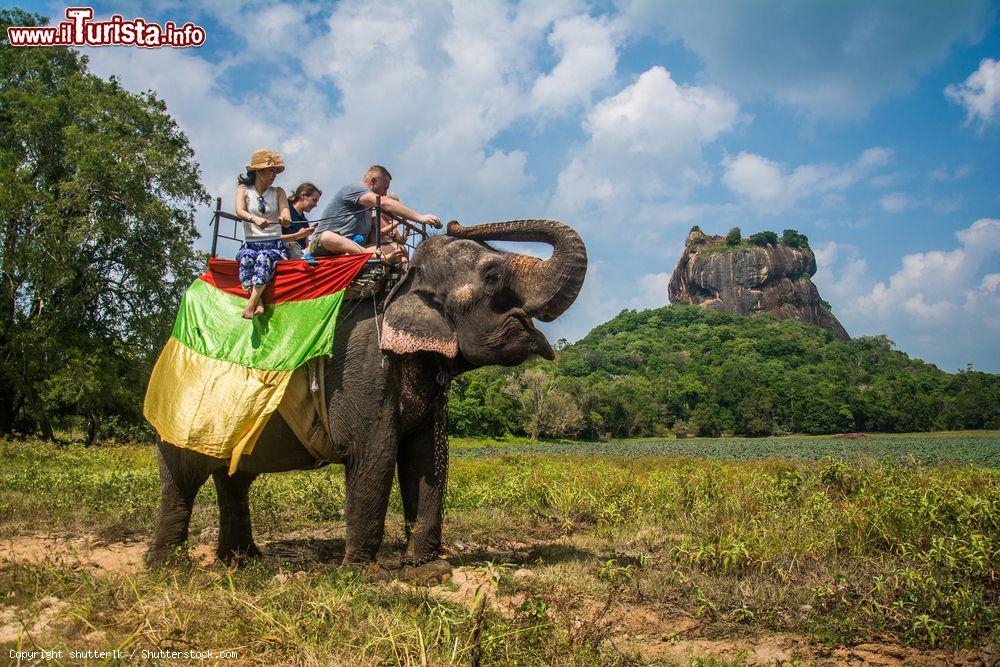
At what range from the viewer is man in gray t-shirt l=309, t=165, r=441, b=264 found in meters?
6.31

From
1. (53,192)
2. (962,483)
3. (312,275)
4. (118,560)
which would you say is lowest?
(118,560)

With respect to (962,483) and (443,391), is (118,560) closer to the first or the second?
(443,391)

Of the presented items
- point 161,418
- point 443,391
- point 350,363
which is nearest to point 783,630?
point 443,391

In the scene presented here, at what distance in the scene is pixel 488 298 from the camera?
18.5 feet

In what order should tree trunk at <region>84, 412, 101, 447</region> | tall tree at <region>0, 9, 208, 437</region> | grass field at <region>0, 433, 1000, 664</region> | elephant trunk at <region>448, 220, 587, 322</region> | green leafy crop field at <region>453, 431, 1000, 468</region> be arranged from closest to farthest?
grass field at <region>0, 433, 1000, 664</region> → elephant trunk at <region>448, 220, 587, 322</region> → tall tree at <region>0, 9, 208, 437</region> → tree trunk at <region>84, 412, 101, 447</region> → green leafy crop field at <region>453, 431, 1000, 468</region>

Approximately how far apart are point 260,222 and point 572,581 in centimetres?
404

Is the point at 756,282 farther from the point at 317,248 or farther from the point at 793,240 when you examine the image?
the point at 317,248

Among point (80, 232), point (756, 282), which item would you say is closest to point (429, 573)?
point (80, 232)

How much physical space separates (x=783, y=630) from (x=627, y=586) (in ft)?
4.05

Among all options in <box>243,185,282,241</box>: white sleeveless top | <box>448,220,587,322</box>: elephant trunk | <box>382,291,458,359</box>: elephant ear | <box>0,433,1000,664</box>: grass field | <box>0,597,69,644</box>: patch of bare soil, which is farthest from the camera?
<box>243,185,282,241</box>: white sleeveless top

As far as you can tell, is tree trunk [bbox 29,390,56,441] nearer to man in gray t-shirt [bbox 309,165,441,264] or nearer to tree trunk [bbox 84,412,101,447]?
tree trunk [bbox 84,412,101,447]

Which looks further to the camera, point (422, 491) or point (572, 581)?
point (422, 491)

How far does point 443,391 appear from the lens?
613 centimetres

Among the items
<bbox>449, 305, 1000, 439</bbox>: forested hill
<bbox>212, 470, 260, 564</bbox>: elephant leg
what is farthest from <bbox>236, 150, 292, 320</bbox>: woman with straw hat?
<bbox>449, 305, 1000, 439</bbox>: forested hill
